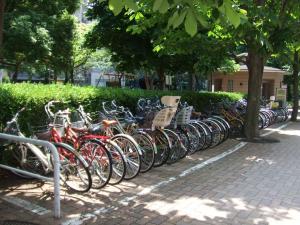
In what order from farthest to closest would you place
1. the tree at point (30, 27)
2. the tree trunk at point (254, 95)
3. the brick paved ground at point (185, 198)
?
the tree at point (30, 27)
the tree trunk at point (254, 95)
the brick paved ground at point (185, 198)

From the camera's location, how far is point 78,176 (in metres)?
6.30

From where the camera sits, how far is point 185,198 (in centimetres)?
634

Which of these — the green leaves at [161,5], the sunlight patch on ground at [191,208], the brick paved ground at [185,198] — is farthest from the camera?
the sunlight patch on ground at [191,208]

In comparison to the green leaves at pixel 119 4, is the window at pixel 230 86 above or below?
below

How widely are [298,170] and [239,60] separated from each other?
5.58 metres

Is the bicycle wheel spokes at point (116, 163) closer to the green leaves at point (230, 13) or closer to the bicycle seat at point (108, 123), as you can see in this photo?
the bicycle seat at point (108, 123)

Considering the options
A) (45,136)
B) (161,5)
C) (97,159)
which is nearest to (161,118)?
(97,159)

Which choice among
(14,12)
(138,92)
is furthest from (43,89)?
(14,12)

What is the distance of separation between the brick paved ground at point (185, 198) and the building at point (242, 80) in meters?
22.8

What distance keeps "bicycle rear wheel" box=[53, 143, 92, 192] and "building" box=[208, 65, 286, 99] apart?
81.6ft

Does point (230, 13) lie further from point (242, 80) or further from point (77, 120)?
point (242, 80)

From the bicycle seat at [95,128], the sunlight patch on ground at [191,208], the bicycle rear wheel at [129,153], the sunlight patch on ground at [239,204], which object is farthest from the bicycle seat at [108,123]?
the sunlight patch on ground at [239,204]

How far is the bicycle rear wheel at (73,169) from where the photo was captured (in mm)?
5941

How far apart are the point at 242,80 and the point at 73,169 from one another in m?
26.4
